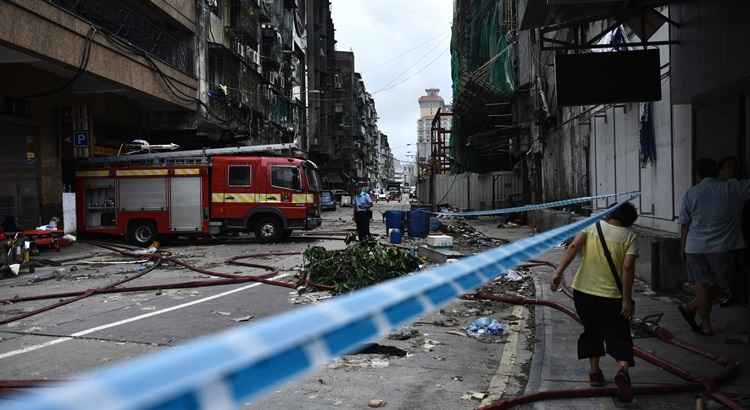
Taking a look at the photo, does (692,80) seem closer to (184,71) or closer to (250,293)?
(250,293)

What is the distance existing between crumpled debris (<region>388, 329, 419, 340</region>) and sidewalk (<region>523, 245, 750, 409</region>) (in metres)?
1.43

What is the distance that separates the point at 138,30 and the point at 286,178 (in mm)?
8071

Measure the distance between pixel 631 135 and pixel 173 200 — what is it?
14.5 metres

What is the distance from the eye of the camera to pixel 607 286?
4.75 m

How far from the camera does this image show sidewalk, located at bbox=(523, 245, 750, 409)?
14.9ft

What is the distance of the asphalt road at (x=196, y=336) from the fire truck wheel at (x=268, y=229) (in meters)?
7.79

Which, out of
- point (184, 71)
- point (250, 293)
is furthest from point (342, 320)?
point (184, 71)

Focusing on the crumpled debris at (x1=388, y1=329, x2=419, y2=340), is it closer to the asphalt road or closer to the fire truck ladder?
the asphalt road

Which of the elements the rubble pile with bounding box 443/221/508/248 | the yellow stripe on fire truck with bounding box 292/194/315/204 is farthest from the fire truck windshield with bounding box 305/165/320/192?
the rubble pile with bounding box 443/221/508/248

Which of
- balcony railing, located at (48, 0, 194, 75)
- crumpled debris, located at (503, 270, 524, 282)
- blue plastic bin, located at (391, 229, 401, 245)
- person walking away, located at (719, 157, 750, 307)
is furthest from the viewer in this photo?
balcony railing, located at (48, 0, 194, 75)

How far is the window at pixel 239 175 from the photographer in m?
19.9

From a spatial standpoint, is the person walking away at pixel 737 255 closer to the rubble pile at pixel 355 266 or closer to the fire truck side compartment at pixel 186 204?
the rubble pile at pixel 355 266

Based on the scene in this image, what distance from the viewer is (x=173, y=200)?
2006 cm

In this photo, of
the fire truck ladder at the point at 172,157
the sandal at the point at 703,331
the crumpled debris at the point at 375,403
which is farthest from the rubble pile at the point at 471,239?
the crumpled debris at the point at 375,403
